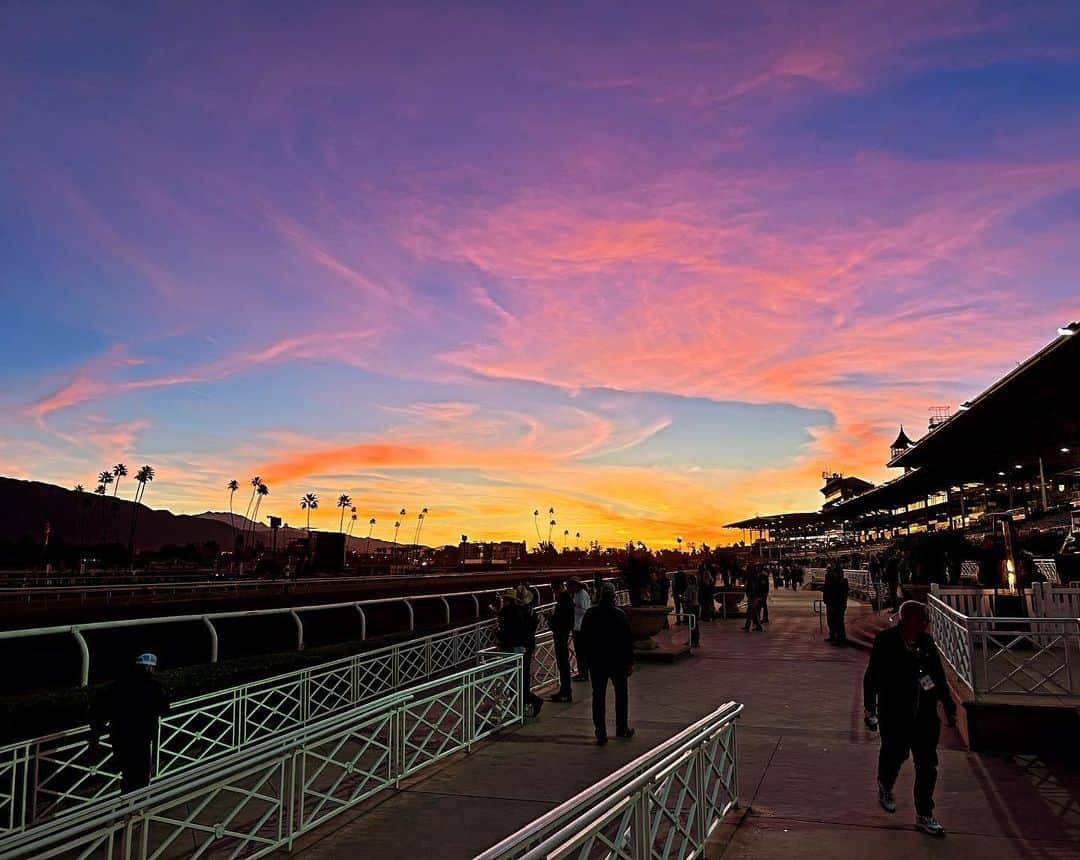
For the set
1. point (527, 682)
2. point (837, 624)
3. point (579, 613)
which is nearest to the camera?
point (527, 682)

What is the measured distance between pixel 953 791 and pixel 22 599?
33789mm

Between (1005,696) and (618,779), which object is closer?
(618,779)

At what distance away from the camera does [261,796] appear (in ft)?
19.3

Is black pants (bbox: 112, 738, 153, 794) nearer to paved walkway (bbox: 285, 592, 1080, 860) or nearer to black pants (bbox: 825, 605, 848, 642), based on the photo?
paved walkway (bbox: 285, 592, 1080, 860)

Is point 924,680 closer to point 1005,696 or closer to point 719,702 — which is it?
point 1005,696

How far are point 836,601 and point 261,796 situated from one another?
49.8ft

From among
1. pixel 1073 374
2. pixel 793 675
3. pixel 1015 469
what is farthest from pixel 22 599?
pixel 1015 469

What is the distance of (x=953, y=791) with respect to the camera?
24.3 feet

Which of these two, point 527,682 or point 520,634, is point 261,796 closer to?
point 527,682

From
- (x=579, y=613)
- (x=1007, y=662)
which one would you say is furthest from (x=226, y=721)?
(x=1007, y=662)

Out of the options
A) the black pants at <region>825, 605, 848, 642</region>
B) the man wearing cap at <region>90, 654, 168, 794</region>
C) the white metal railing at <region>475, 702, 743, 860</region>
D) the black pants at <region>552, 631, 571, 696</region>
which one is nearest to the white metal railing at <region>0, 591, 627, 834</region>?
the man wearing cap at <region>90, 654, 168, 794</region>

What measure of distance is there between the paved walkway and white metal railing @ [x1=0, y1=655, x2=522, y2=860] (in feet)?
0.95

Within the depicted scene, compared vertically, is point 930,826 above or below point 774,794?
above

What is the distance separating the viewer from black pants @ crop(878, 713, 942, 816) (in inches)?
246
